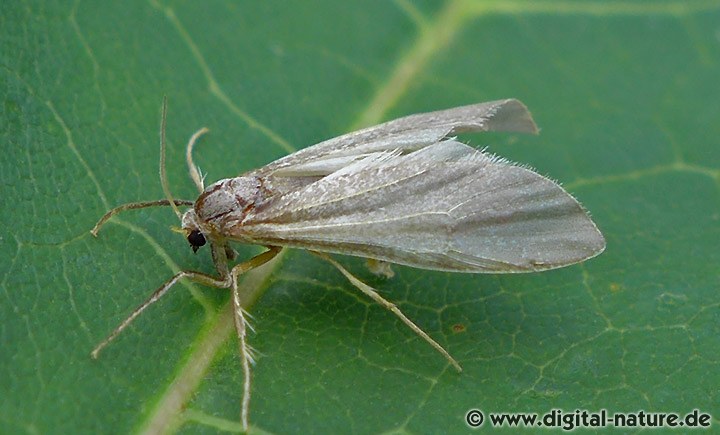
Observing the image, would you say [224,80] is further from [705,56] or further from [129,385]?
[705,56]

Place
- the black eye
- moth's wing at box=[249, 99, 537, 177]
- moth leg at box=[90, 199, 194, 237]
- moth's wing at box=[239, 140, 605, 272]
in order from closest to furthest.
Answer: moth's wing at box=[239, 140, 605, 272], moth leg at box=[90, 199, 194, 237], the black eye, moth's wing at box=[249, 99, 537, 177]

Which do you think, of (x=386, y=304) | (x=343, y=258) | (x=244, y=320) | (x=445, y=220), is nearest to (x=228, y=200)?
(x=244, y=320)

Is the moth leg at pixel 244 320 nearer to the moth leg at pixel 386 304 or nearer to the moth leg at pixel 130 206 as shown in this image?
the moth leg at pixel 386 304

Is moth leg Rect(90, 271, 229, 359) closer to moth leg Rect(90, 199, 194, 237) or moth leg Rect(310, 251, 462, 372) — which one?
moth leg Rect(90, 199, 194, 237)

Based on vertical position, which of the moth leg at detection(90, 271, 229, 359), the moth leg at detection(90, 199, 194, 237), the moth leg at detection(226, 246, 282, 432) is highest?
the moth leg at detection(90, 199, 194, 237)

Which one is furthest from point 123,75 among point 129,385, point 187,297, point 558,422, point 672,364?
point 672,364

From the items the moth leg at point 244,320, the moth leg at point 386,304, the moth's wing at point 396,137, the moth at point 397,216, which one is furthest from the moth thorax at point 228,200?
the moth leg at point 386,304

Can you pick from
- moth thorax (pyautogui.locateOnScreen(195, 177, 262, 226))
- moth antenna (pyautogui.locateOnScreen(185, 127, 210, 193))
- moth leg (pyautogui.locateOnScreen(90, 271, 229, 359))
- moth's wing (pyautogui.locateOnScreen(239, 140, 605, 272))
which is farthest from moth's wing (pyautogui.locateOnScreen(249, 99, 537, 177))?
moth leg (pyautogui.locateOnScreen(90, 271, 229, 359))

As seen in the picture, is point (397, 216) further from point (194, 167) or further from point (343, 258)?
point (194, 167)
